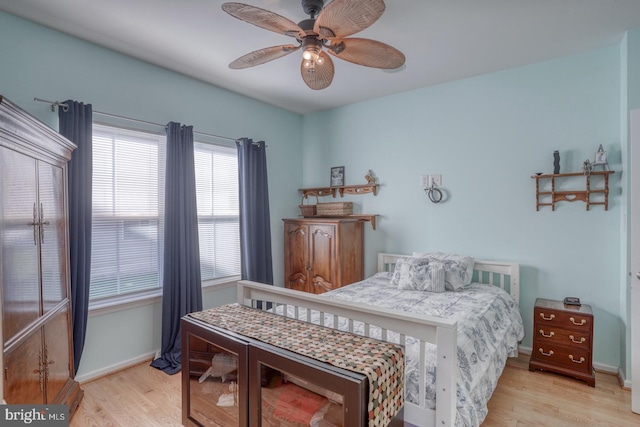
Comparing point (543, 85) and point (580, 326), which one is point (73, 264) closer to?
point (580, 326)

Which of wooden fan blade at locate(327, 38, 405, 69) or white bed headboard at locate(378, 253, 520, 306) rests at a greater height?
wooden fan blade at locate(327, 38, 405, 69)

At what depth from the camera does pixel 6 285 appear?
4.85 ft

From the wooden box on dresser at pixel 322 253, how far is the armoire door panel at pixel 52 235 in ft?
7.46

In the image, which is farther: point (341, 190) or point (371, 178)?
point (341, 190)

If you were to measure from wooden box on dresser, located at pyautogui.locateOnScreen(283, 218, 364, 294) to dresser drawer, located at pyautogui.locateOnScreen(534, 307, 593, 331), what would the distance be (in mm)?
1787

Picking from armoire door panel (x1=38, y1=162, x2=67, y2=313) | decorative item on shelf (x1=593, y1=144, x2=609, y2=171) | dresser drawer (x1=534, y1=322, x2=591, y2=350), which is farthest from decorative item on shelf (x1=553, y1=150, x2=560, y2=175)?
armoire door panel (x1=38, y1=162, x2=67, y2=313)

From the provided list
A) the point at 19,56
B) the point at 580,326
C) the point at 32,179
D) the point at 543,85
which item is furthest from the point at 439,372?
the point at 19,56

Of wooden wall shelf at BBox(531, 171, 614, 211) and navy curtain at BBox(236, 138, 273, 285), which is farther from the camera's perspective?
navy curtain at BBox(236, 138, 273, 285)

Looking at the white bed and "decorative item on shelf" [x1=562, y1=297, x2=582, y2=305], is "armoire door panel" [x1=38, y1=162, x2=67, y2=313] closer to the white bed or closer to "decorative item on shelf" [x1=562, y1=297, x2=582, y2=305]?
the white bed

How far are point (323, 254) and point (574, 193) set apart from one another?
7.87 ft

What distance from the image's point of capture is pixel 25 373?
5.33 ft


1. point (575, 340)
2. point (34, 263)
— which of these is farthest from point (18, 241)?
point (575, 340)

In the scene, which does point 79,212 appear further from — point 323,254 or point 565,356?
point 565,356

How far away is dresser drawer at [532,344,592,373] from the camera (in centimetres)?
248
